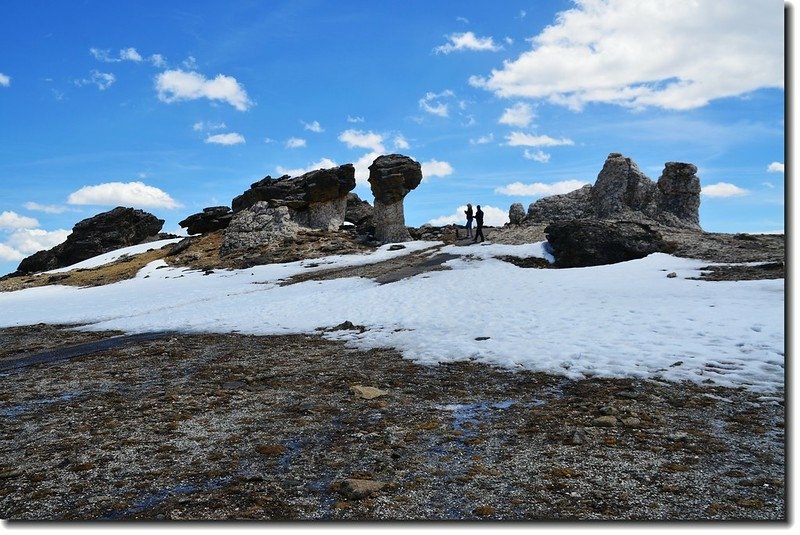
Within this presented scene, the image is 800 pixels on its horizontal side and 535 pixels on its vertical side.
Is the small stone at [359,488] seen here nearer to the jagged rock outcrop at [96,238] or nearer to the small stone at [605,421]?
the small stone at [605,421]

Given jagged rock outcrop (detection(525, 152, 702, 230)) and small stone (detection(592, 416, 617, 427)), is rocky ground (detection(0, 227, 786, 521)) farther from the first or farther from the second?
jagged rock outcrop (detection(525, 152, 702, 230))

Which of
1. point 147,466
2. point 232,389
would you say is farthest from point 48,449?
point 232,389

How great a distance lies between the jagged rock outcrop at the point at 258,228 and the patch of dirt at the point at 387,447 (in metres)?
35.2

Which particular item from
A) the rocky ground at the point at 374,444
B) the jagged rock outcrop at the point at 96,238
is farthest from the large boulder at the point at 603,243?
the jagged rock outcrop at the point at 96,238

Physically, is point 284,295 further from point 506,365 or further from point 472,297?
point 506,365

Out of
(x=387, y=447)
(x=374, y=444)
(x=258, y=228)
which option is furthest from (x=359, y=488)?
(x=258, y=228)

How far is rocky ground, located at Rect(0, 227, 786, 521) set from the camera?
5.25m

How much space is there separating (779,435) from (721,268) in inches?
800

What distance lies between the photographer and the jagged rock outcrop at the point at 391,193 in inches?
1902

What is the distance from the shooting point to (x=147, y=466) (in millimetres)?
6551

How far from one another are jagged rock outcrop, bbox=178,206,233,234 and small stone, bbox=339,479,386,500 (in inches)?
2051

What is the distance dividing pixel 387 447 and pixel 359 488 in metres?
1.60

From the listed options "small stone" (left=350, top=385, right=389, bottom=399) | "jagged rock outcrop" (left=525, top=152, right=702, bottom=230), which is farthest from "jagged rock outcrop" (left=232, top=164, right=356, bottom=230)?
"small stone" (left=350, top=385, right=389, bottom=399)

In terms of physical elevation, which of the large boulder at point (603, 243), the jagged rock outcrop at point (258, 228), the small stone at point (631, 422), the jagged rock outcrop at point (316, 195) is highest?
the jagged rock outcrop at point (316, 195)
